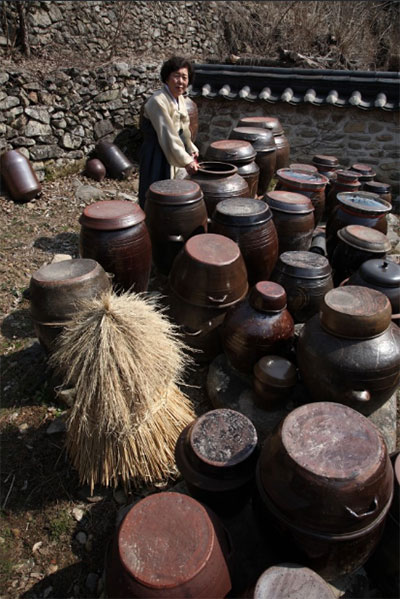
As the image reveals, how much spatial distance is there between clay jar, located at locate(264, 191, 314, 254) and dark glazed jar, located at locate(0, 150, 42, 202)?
4076mm

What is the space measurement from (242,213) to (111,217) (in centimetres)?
111

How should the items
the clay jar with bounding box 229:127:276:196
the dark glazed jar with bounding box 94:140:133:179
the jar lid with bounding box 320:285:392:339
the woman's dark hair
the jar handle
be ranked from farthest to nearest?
the dark glazed jar with bounding box 94:140:133:179 → the clay jar with bounding box 229:127:276:196 → the woman's dark hair → the jar lid with bounding box 320:285:392:339 → the jar handle

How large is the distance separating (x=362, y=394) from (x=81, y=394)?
1.69 metres

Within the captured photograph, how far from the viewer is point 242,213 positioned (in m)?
3.71

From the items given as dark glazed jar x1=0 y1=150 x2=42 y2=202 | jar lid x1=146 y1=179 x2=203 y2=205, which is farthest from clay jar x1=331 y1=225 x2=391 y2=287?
dark glazed jar x1=0 y1=150 x2=42 y2=202

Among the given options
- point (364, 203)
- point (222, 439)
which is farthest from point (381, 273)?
point (222, 439)

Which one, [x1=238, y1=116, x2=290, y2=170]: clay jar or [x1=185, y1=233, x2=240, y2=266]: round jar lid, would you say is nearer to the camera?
[x1=185, y1=233, x2=240, y2=266]: round jar lid

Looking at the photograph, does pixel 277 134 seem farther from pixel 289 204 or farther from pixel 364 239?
pixel 364 239

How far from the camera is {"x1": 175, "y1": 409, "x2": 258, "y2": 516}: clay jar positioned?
2.22 metres

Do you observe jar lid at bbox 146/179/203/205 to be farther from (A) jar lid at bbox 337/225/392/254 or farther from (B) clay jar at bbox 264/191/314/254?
(A) jar lid at bbox 337/225/392/254

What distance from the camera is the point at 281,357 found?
3.06m

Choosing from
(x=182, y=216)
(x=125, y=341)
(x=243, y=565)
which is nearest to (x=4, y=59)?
(x=182, y=216)

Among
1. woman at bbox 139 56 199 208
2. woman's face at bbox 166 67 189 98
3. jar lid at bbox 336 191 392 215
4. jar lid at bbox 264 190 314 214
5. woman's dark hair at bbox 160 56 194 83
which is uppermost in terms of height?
woman's dark hair at bbox 160 56 194 83

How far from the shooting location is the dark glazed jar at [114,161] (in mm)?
7852
